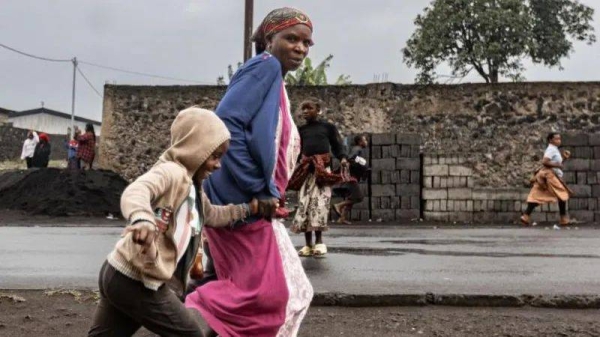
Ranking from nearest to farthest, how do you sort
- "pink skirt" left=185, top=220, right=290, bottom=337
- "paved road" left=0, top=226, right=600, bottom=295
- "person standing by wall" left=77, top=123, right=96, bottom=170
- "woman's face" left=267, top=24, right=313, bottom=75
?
"pink skirt" left=185, top=220, right=290, bottom=337
"woman's face" left=267, top=24, right=313, bottom=75
"paved road" left=0, top=226, right=600, bottom=295
"person standing by wall" left=77, top=123, right=96, bottom=170

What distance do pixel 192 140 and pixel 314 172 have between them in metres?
5.50

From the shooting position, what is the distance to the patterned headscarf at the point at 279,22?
455cm

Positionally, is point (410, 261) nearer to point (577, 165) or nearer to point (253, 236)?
point (253, 236)

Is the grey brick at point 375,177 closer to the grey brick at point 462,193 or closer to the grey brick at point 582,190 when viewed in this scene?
the grey brick at point 462,193

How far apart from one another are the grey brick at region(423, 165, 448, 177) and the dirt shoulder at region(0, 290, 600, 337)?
37.8ft

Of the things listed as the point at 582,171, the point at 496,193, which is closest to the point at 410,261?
the point at 496,193

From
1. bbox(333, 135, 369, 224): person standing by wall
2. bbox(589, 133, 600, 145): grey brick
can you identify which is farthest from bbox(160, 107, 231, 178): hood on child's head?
bbox(589, 133, 600, 145): grey brick

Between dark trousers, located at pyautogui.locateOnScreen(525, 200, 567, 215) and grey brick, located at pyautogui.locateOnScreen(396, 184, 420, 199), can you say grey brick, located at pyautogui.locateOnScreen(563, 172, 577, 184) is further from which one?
grey brick, located at pyautogui.locateOnScreen(396, 184, 420, 199)

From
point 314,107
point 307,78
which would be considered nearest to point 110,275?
point 314,107

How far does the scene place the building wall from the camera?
58.1 metres

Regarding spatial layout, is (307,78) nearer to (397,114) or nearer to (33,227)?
(397,114)

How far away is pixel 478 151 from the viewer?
2473 centimetres

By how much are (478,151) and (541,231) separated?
32.9 ft

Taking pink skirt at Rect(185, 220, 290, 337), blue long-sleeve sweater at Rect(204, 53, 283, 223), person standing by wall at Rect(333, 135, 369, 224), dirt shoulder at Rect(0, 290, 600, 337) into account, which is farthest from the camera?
person standing by wall at Rect(333, 135, 369, 224)
